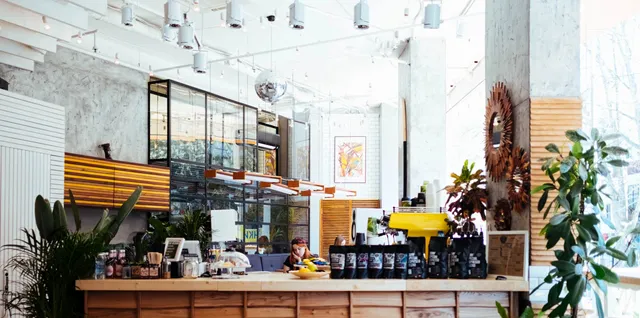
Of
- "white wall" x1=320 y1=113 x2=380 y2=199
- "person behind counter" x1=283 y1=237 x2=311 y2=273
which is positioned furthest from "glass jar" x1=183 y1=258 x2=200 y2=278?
"white wall" x1=320 y1=113 x2=380 y2=199

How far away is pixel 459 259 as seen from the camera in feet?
17.9

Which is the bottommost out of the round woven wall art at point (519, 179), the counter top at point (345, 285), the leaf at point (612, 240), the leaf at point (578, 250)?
the counter top at point (345, 285)

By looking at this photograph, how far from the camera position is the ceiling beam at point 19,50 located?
28.6 feet

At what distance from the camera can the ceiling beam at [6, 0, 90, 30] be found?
23.8 ft

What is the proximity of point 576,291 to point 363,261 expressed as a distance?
1.54 m

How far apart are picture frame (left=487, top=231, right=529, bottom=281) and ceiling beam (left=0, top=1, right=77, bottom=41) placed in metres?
5.23

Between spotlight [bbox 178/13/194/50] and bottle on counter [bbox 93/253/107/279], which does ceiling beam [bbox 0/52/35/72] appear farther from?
bottle on counter [bbox 93/253/107/279]

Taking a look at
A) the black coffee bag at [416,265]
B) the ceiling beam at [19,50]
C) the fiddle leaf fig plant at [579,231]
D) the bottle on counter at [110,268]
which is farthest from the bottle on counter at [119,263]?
the ceiling beam at [19,50]


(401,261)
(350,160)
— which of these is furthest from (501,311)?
(350,160)

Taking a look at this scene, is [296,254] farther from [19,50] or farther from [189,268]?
[19,50]

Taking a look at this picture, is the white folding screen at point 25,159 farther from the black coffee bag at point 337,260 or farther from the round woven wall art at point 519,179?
the round woven wall art at point 519,179

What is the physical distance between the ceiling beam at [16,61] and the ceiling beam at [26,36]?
0.79m

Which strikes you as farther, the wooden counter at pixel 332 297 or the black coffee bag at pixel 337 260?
the black coffee bag at pixel 337 260

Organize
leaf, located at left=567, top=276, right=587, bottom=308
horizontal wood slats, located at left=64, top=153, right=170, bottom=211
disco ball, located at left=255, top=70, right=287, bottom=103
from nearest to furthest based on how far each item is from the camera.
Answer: leaf, located at left=567, top=276, right=587, bottom=308, disco ball, located at left=255, top=70, right=287, bottom=103, horizontal wood slats, located at left=64, top=153, right=170, bottom=211
